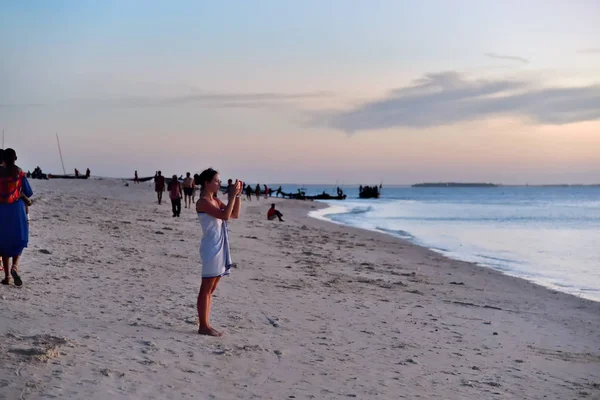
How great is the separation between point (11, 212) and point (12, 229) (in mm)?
206

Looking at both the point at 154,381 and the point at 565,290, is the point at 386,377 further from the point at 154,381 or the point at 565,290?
the point at 565,290

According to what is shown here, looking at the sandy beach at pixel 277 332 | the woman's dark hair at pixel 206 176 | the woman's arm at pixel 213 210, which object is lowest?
the sandy beach at pixel 277 332

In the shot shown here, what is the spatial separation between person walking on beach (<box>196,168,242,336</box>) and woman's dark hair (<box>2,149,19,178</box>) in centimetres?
283

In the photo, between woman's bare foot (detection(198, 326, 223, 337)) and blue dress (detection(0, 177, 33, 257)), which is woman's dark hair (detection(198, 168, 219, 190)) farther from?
blue dress (detection(0, 177, 33, 257))

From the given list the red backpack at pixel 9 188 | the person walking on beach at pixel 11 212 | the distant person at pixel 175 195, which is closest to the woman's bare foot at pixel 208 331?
the person walking on beach at pixel 11 212

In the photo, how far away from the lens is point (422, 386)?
16.9ft

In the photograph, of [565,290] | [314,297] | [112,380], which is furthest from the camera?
[565,290]

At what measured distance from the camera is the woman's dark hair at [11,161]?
7.16 meters

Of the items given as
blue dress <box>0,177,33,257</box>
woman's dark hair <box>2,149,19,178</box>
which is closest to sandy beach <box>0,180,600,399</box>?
blue dress <box>0,177,33,257</box>

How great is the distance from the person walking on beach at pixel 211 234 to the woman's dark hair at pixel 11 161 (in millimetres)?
2825

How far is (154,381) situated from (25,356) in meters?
1.09

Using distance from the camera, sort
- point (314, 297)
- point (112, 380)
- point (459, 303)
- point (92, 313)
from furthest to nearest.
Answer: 1. point (459, 303)
2. point (314, 297)
3. point (92, 313)
4. point (112, 380)

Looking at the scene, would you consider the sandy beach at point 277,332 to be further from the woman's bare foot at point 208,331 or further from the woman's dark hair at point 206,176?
the woman's dark hair at point 206,176

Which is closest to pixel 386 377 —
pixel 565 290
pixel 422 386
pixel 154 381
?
pixel 422 386
